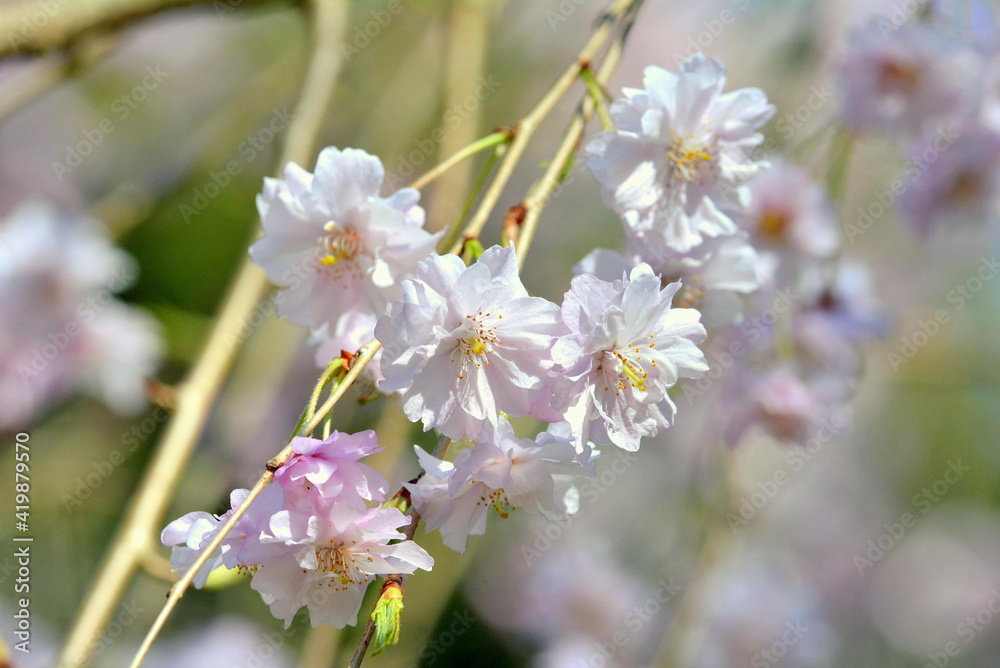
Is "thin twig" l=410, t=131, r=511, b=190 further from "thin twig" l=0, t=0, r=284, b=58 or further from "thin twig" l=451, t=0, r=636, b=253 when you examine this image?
"thin twig" l=0, t=0, r=284, b=58

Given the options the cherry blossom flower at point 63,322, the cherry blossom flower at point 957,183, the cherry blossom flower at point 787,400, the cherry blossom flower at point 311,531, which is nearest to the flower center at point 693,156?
the cherry blossom flower at point 311,531

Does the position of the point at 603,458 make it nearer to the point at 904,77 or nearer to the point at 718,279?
the point at 904,77

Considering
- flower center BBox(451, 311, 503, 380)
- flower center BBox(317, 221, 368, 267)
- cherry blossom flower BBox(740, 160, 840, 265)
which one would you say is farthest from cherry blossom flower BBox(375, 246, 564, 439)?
cherry blossom flower BBox(740, 160, 840, 265)

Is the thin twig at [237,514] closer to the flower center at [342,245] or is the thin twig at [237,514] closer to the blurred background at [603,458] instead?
the flower center at [342,245]

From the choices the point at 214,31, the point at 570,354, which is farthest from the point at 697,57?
the point at 214,31

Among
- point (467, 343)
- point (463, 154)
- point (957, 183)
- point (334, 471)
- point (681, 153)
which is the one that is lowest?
point (334, 471)

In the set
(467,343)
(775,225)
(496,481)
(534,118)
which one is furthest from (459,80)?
(496,481)

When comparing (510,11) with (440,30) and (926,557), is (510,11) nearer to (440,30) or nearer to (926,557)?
(440,30)
